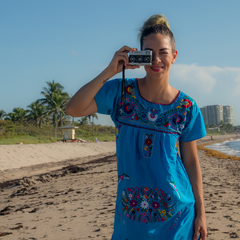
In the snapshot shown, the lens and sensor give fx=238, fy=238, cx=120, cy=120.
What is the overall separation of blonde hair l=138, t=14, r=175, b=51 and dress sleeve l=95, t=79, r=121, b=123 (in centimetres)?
34

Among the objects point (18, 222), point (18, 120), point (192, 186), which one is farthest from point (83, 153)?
point (18, 120)

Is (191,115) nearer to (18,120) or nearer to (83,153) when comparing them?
(83,153)

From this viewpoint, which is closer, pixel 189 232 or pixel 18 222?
pixel 189 232

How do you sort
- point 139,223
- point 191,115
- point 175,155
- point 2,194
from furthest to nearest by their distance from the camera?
point 2,194 < point 191,115 < point 175,155 < point 139,223

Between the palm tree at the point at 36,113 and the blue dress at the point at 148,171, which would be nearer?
the blue dress at the point at 148,171

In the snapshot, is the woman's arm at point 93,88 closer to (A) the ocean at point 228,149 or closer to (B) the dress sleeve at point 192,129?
(B) the dress sleeve at point 192,129

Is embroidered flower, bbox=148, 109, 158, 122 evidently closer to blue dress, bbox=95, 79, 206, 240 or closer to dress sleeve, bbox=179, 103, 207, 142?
blue dress, bbox=95, 79, 206, 240

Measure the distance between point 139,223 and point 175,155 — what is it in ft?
1.40

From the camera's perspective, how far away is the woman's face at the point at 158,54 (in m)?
1.41

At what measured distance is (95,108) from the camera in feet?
4.67

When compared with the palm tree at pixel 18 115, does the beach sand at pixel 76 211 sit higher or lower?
lower

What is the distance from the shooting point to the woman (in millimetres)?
1315

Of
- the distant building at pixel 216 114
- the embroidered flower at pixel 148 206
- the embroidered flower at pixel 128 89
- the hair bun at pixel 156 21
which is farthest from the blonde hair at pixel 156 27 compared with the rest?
the distant building at pixel 216 114

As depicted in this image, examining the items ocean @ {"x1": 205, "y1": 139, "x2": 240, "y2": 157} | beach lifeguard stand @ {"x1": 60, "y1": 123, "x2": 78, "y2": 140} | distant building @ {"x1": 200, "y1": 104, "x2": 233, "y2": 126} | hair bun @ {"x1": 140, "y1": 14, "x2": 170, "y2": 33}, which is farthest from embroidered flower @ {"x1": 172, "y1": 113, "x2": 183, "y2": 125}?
distant building @ {"x1": 200, "y1": 104, "x2": 233, "y2": 126}
